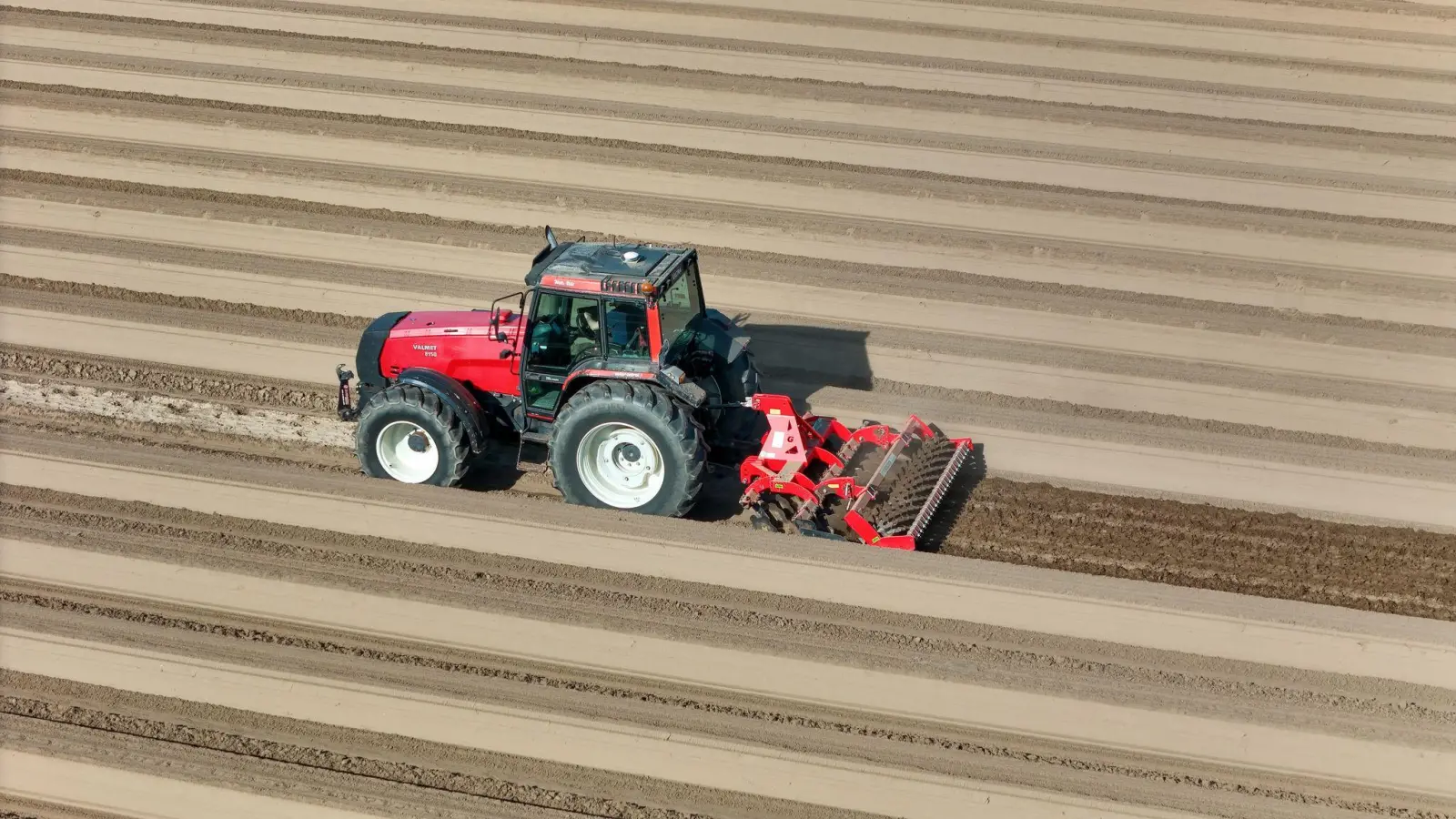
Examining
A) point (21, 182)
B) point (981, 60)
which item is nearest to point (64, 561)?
point (21, 182)

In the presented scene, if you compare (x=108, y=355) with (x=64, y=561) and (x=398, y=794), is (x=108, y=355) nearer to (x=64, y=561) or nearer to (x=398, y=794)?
(x=64, y=561)

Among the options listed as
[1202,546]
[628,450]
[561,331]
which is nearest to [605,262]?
[561,331]

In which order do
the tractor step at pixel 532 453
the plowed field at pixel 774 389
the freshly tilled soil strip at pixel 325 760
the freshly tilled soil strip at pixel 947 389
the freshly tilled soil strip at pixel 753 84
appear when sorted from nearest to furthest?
the freshly tilled soil strip at pixel 325 760, the plowed field at pixel 774 389, the tractor step at pixel 532 453, the freshly tilled soil strip at pixel 947 389, the freshly tilled soil strip at pixel 753 84

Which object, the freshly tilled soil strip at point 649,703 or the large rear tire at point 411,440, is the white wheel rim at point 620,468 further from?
the freshly tilled soil strip at point 649,703

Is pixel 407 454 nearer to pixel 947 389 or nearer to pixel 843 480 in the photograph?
pixel 843 480

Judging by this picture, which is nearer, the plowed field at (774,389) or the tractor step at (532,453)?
the plowed field at (774,389)

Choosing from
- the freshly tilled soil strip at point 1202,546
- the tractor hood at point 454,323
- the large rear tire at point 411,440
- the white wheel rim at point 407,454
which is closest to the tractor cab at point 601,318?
the tractor hood at point 454,323
